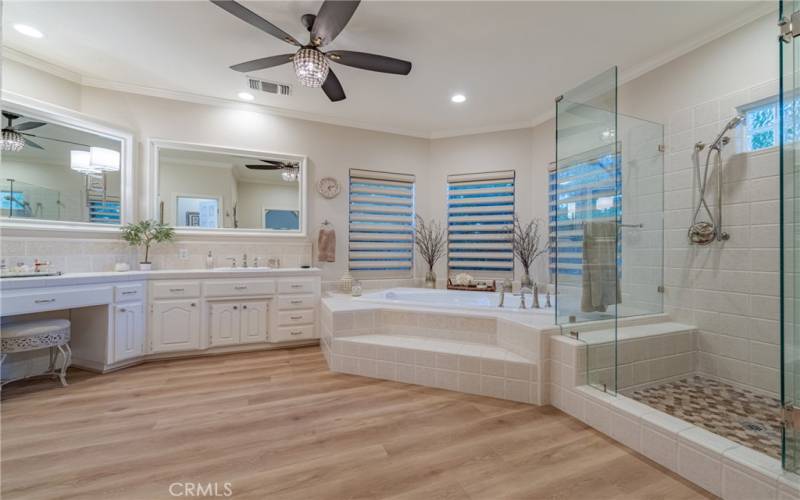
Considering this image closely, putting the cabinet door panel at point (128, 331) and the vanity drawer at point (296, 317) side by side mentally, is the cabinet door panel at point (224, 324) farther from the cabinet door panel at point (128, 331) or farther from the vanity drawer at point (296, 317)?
the cabinet door panel at point (128, 331)

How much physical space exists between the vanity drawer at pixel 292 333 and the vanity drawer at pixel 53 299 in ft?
4.72

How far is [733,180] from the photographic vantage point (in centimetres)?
234

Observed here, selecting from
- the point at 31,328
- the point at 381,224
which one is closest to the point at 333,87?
A: the point at 381,224

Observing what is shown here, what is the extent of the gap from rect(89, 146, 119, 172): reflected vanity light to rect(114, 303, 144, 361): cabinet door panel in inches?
55.6

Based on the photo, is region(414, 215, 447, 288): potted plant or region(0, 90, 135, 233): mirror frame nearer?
region(0, 90, 135, 233): mirror frame

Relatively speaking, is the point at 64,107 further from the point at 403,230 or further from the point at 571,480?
the point at 571,480

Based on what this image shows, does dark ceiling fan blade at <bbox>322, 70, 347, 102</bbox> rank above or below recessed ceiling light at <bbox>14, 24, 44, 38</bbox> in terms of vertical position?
below

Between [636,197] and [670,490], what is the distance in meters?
2.27

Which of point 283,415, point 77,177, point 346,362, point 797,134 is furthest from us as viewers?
point 77,177

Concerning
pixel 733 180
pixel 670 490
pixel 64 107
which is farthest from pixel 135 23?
pixel 733 180

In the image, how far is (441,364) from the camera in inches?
97.3

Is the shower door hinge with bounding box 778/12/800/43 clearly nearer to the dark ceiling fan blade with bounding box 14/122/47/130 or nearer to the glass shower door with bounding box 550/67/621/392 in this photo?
the glass shower door with bounding box 550/67/621/392

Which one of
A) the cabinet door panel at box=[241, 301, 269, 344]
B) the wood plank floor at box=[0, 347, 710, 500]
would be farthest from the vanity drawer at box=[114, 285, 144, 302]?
the cabinet door panel at box=[241, 301, 269, 344]

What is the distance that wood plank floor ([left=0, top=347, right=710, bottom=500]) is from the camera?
1445 mm
